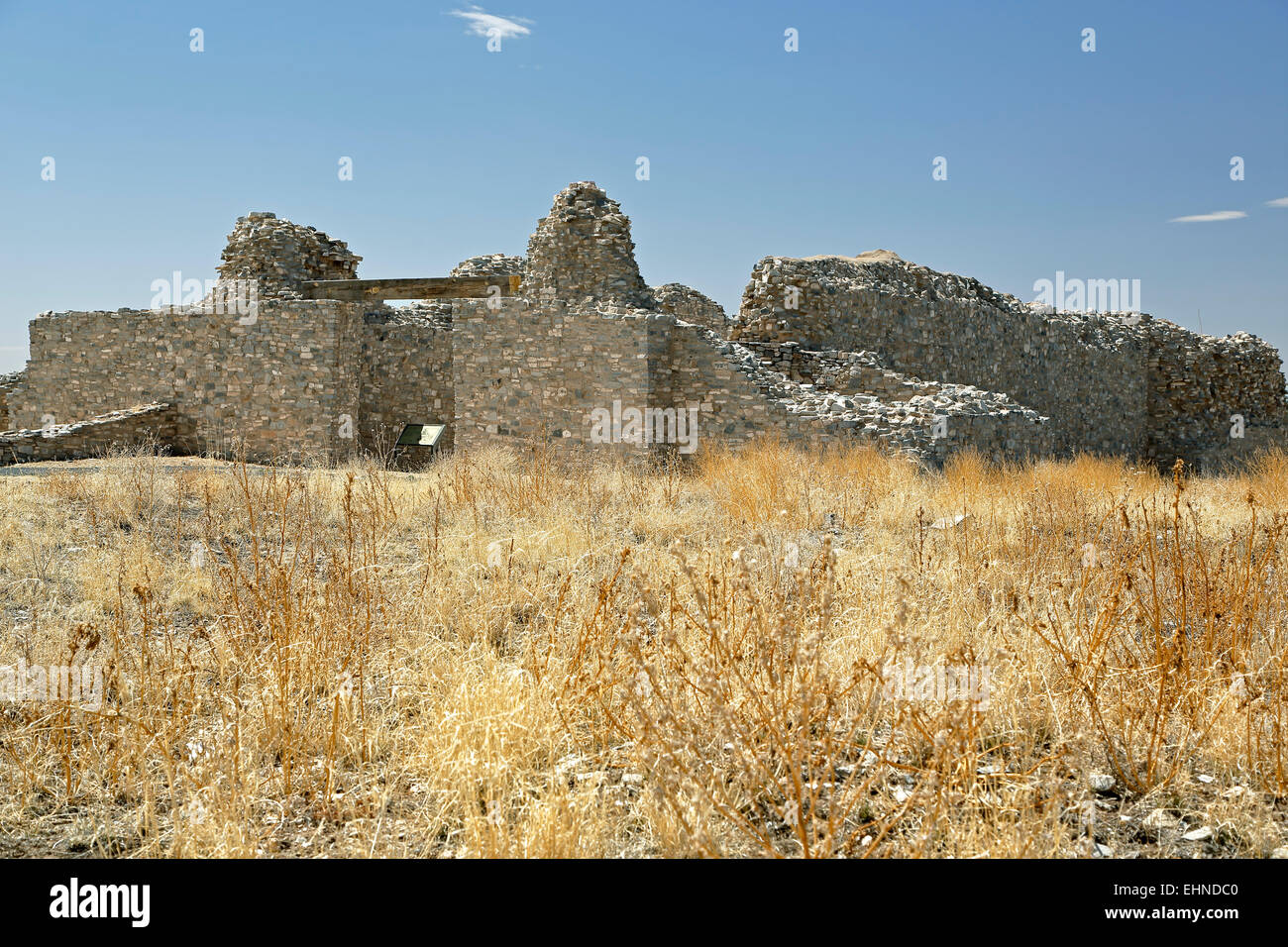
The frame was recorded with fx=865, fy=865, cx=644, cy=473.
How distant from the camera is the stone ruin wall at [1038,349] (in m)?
16.3

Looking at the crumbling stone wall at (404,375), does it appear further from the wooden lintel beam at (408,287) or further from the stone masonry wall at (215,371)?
the stone masonry wall at (215,371)

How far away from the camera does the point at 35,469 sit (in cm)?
1249

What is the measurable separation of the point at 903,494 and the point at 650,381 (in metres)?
5.96

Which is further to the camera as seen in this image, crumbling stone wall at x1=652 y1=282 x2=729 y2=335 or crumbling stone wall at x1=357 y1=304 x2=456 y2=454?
crumbling stone wall at x1=652 y1=282 x2=729 y2=335

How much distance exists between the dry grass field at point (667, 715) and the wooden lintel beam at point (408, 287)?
12409mm

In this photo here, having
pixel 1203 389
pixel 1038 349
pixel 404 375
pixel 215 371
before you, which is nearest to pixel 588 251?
pixel 404 375

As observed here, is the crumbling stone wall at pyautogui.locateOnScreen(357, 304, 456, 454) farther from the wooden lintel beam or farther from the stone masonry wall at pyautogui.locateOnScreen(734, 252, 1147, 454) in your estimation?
the stone masonry wall at pyautogui.locateOnScreen(734, 252, 1147, 454)

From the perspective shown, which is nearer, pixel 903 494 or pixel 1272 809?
pixel 1272 809

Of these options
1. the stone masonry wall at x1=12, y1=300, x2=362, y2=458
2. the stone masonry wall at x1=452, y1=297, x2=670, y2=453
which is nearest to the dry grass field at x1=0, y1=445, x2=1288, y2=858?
the stone masonry wall at x1=452, y1=297, x2=670, y2=453

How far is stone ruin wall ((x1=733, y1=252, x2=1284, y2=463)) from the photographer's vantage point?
16281mm

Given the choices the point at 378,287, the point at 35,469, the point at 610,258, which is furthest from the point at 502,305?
the point at 35,469

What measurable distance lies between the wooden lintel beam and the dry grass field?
1241 cm

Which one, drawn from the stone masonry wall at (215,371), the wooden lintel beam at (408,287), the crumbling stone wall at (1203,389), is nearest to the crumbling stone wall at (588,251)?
the wooden lintel beam at (408,287)
